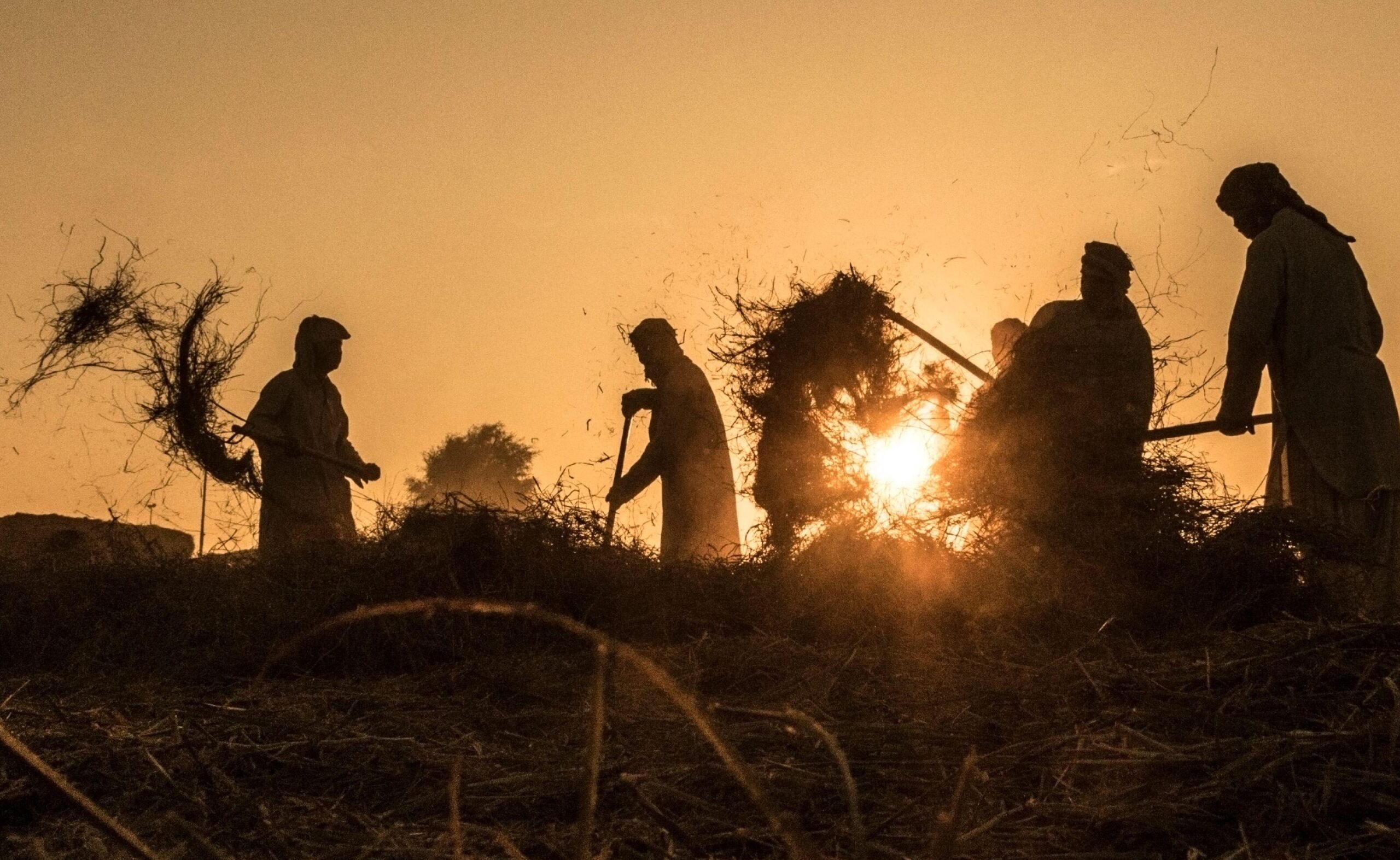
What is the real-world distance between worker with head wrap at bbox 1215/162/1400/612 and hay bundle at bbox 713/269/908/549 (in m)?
1.81

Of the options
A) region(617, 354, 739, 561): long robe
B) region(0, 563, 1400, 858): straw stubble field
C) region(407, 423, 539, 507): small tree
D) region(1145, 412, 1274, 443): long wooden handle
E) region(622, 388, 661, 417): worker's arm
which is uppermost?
region(407, 423, 539, 507): small tree

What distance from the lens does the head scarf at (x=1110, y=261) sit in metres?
7.85

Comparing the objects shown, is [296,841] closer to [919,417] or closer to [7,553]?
[919,417]

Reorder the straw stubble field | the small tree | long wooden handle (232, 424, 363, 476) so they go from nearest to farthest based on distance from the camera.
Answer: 1. the straw stubble field
2. long wooden handle (232, 424, 363, 476)
3. the small tree

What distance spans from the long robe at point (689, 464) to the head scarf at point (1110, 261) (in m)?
3.00

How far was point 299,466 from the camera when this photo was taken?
10.3 m

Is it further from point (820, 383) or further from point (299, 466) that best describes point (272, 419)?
point (820, 383)

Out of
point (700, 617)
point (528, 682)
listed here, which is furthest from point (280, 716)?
point (700, 617)

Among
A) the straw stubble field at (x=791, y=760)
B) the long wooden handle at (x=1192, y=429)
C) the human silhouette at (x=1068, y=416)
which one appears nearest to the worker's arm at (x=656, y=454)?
the human silhouette at (x=1068, y=416)

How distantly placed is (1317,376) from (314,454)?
6644mm

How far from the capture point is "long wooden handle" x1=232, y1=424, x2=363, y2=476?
32.7ft

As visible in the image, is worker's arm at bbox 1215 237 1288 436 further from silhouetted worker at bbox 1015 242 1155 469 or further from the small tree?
the small tree

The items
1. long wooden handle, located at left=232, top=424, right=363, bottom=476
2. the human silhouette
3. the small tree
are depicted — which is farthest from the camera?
the small tree

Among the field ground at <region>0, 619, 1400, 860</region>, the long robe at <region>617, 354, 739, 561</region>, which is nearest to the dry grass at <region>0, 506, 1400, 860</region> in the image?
the field ground at <region>0, 619, 1400, 860</region>
